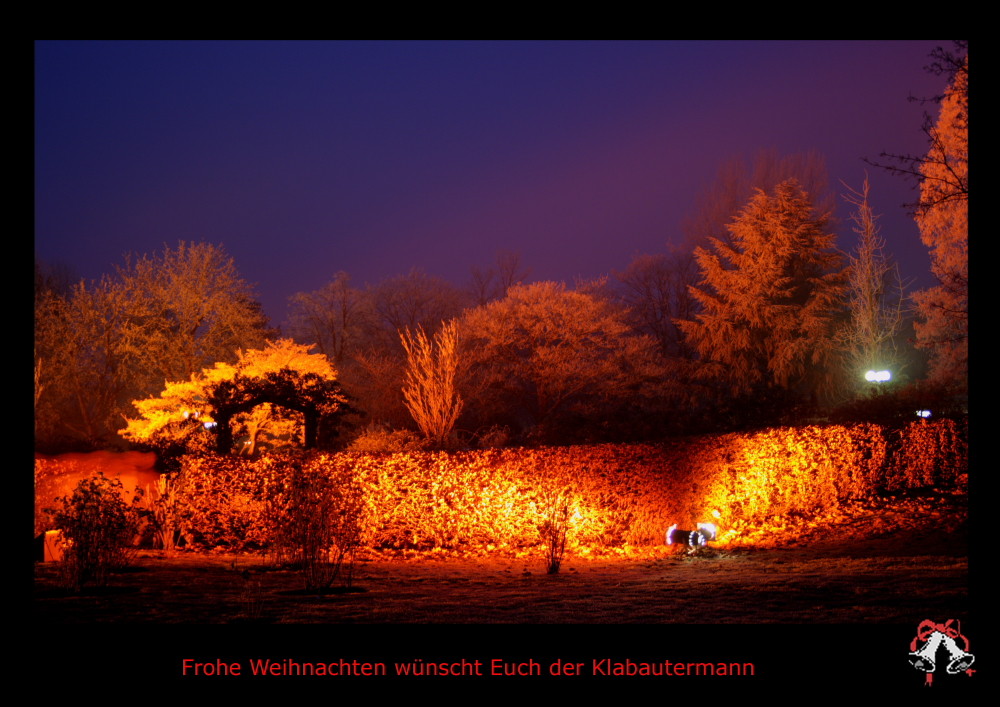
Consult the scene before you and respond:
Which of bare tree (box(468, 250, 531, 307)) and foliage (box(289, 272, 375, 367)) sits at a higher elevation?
bare tree (box(468, 250, 531, 307))

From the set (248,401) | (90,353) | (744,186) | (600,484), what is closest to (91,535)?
(600,484)

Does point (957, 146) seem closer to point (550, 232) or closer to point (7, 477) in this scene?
point (7, 477)

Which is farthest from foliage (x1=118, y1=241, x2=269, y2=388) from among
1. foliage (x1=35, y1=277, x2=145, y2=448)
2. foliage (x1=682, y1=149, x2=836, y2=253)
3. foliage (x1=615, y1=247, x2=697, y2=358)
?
foliage (x1=682, y1=149, x2=836, y2=253)

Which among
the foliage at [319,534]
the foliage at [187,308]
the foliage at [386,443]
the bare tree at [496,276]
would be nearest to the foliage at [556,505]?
the foliage at [319,534]

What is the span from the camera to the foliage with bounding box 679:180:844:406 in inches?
816

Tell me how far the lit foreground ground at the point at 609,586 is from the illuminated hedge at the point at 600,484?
0.59 m

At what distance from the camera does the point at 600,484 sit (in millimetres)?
10250

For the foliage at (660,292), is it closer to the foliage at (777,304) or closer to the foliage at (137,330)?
the foliage at (777,304)

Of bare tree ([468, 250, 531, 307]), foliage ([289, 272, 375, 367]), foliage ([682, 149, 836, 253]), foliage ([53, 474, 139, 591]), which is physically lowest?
foliage ([53, 474, 139, 591])

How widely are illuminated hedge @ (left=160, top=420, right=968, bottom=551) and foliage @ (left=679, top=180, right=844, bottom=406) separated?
394 inches

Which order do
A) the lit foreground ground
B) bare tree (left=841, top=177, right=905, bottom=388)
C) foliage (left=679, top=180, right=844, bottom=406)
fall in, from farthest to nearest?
foliage (left=679, top=180, right=844, bottom=406)
bare tree (left=841, top=177, right=905, bottom=388)
the lit foreground ground

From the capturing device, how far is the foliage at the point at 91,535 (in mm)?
6465

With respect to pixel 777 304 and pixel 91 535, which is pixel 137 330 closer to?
pixel 91 535

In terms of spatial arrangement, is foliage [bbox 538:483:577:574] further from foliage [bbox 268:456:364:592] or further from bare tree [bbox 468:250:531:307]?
bare tree [bbox 468:250:531:307]
